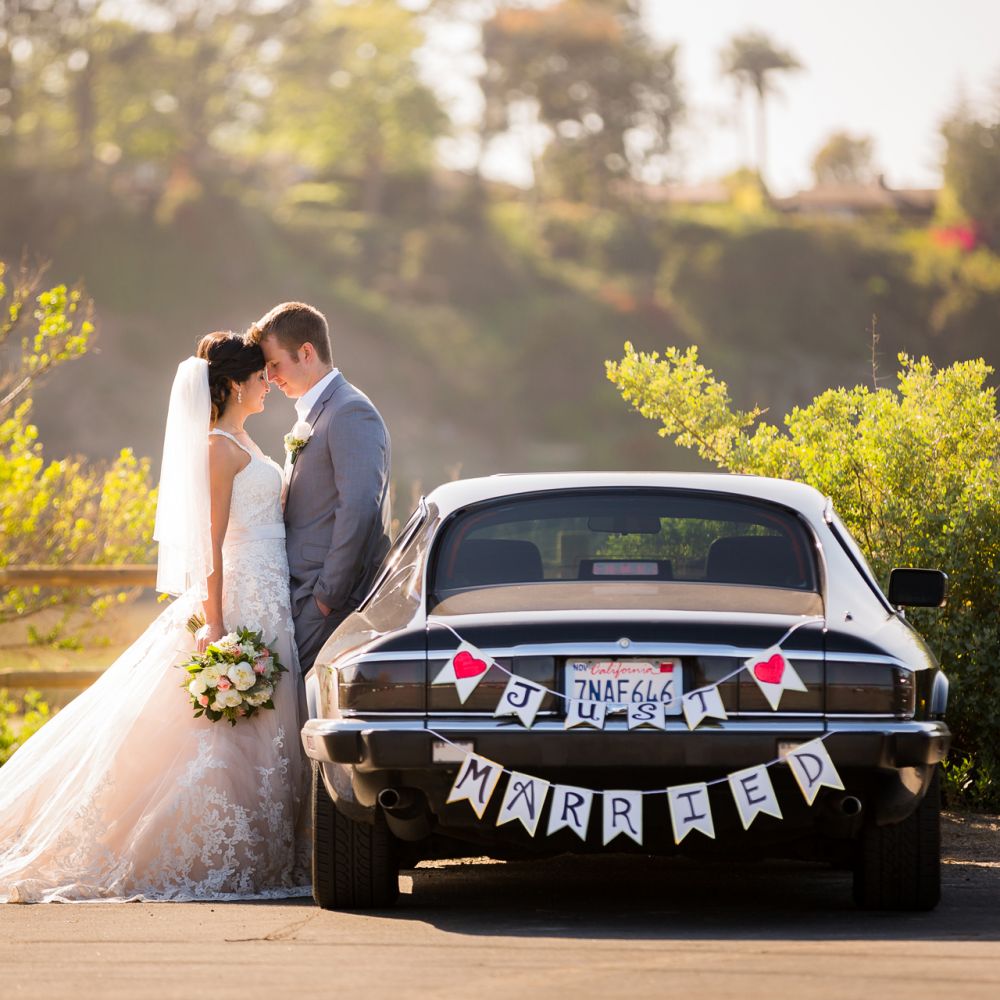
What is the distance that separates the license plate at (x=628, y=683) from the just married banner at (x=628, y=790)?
0.02m

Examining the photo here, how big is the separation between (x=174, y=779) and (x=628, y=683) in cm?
249

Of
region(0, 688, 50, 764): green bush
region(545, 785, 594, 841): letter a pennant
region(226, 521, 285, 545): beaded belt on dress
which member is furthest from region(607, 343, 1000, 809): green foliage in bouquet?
region(0, 688, 50, 764): green bush

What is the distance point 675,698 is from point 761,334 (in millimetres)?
64652

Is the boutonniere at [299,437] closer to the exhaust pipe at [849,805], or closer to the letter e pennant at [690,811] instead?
the letter e pennant at [690,811]

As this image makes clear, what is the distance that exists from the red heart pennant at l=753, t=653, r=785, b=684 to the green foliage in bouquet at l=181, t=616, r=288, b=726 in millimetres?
2528

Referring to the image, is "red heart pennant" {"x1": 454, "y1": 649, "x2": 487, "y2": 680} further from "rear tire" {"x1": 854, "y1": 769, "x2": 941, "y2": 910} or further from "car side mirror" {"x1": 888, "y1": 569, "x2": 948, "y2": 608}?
"car side mirror" {"x1": 888, "y1": 569, "x2": 948, "y2": 608}

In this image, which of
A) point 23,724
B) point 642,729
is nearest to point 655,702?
point 642,729

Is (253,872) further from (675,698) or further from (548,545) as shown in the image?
(675,698)

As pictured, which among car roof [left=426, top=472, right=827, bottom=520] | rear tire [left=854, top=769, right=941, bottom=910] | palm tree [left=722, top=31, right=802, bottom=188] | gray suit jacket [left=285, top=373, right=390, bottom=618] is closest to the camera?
rear tire [left=854, top=769, right=941, bottom=910]

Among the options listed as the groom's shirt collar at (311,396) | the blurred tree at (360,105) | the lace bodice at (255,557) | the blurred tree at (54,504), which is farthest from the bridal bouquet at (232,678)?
the blurred tree at (360,105)

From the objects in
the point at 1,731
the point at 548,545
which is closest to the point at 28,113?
the point at 1,731

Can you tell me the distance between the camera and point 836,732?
550 cm

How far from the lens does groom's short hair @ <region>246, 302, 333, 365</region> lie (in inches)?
315

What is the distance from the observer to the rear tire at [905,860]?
587cm
